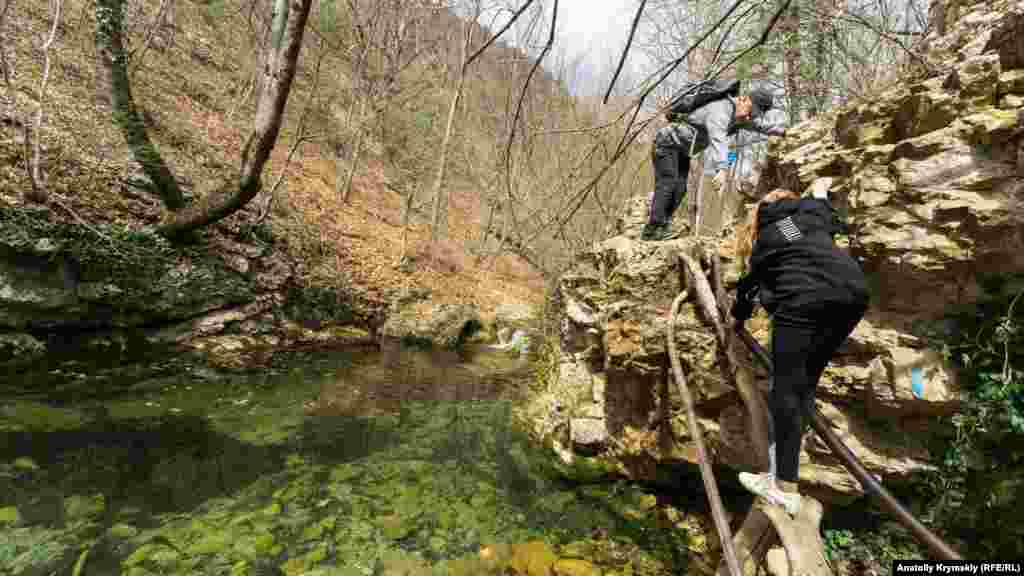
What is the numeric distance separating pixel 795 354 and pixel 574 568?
242 centimetres

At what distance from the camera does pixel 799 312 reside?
2.39m

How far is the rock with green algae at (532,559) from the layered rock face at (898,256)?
1349mm

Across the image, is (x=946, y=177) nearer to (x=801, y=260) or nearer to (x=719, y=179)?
(x=801, y=260)

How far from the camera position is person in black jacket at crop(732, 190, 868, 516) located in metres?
2.34

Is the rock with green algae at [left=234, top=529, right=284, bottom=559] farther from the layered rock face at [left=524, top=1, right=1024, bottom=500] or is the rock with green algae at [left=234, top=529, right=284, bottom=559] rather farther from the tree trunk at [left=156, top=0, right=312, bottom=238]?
the tree trunk at [left=156, top=0, right=312, bottom=238]

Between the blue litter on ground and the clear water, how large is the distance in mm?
2188

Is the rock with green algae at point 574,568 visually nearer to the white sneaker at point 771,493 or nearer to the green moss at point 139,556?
the white sneaker at point 771,493

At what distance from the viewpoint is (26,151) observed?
5.83m

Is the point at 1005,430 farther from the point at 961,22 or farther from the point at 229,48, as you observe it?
the point at 229,48

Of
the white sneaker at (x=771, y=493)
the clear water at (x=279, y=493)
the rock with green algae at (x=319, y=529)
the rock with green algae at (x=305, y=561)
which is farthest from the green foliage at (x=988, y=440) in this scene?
the rock with green algae at (x=319, y=529)

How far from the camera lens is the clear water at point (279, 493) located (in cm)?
332

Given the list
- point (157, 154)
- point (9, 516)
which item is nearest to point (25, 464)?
point (9, 516)

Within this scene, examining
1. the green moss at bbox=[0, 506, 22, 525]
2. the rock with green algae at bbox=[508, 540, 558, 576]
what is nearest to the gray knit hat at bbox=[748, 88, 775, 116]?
the rock with green algae at bbox=[508, 540, 558, 576]

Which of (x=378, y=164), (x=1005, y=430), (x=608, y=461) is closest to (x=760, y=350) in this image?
(x=1005, y=430)
